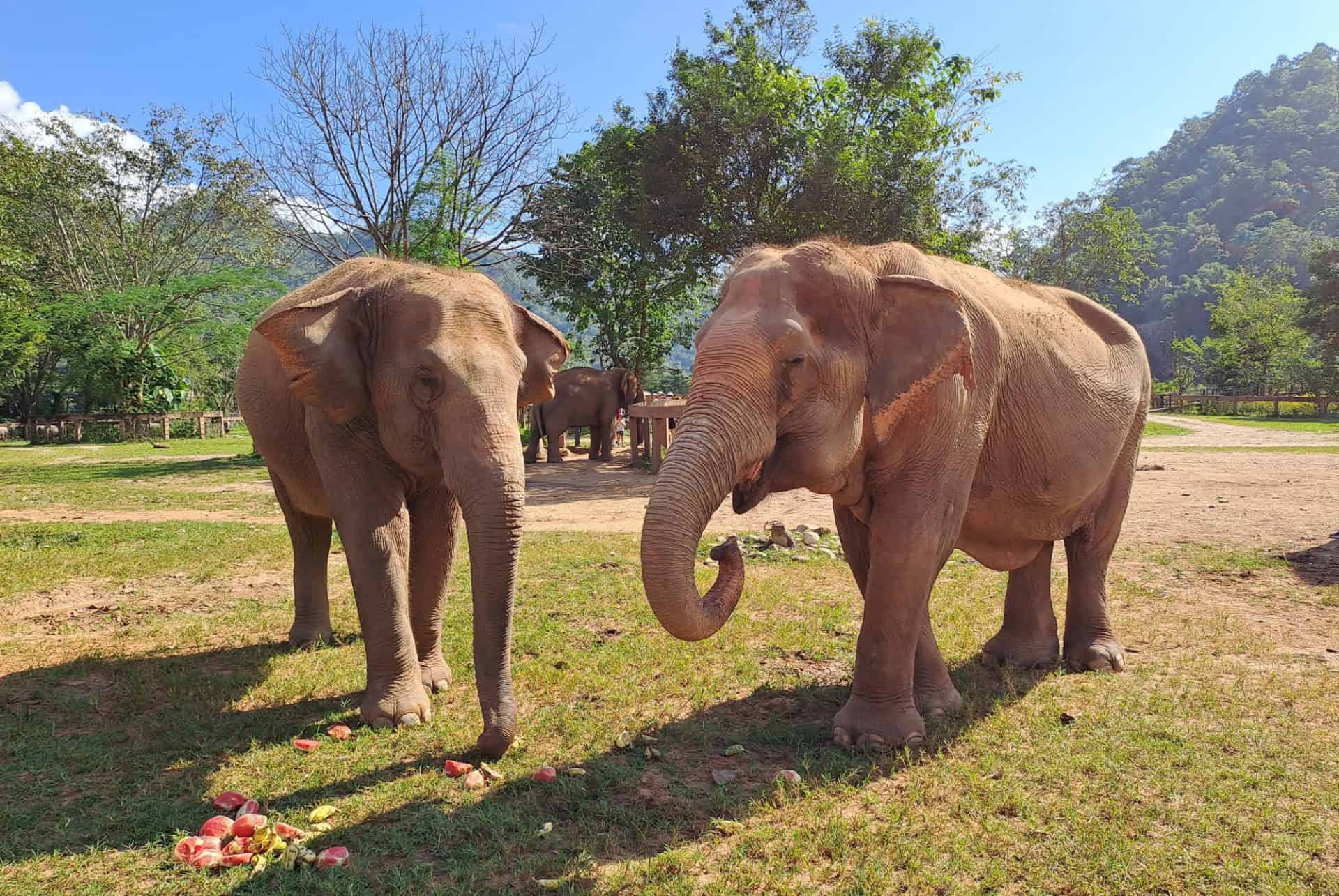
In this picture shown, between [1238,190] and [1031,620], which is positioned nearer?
[1031,620]

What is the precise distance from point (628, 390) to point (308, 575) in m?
19.5

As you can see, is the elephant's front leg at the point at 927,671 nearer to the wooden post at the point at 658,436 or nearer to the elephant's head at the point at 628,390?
the wooden post at the point at 658,436

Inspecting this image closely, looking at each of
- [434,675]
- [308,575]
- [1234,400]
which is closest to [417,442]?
[434,675]

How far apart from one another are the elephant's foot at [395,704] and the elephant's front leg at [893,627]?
91.3 inches

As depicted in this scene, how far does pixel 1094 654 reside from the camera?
5.70m

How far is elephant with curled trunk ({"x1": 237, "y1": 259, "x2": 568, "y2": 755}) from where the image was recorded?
4180 mm

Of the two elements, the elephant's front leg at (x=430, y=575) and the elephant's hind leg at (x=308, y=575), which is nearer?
the elephant's front leg at (x=430, y=575)

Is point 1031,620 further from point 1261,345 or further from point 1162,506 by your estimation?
point 1261,345

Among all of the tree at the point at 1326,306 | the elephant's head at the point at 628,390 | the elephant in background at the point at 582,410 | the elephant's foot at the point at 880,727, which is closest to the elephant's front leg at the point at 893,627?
the elephant's foot at the point at 880,727

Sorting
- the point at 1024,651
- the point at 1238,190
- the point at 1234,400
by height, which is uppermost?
the point at 1238,190

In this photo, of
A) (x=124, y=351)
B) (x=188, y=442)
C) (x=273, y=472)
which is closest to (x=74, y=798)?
(x=273, y=472)

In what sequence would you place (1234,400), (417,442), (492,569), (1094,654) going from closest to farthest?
(492,569)
(417,442)
(1094,654)
(1234,400)

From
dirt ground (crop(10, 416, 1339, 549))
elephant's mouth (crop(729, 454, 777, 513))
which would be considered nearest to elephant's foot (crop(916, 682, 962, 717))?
elephant's mouth (crop(729, 454, 777, 513))

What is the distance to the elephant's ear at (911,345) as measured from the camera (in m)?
3.98
